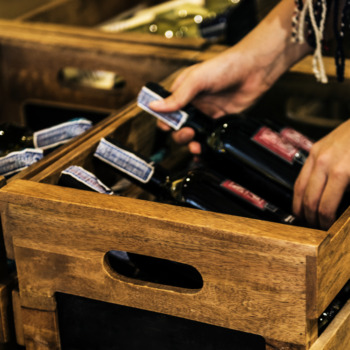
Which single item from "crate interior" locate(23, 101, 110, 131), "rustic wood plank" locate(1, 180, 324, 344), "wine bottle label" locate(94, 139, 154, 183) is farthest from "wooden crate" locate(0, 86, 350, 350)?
"crate interior" locate(23, 101, 110, 131)

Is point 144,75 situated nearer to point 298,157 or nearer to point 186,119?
point 186,119

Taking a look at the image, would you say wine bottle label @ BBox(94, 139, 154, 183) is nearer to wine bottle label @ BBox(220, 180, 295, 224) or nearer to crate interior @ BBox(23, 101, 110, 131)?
wine bottle label @ BBox(220, 180, 295, 224)

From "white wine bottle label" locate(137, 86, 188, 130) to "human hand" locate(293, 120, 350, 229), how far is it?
27 cm

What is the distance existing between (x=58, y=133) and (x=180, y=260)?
438 millimetres

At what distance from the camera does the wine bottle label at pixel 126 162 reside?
1.15 metres

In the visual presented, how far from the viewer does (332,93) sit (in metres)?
1.71

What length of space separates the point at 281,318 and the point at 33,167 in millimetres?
467

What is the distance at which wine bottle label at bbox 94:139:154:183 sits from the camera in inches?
45.4

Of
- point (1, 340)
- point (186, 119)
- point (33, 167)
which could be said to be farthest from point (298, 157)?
point (1, 340)

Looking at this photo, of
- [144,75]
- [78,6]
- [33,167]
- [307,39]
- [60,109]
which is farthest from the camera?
[78,6]

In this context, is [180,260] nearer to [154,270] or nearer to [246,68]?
[154,270]

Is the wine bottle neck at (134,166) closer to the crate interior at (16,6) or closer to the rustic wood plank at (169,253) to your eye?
the rustic wood plank at (169,253)

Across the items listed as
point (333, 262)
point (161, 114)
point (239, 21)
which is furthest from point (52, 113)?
point (333, 262)

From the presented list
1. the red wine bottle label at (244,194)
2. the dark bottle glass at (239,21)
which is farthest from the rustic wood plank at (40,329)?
the dark bottle glass at (239,21)
